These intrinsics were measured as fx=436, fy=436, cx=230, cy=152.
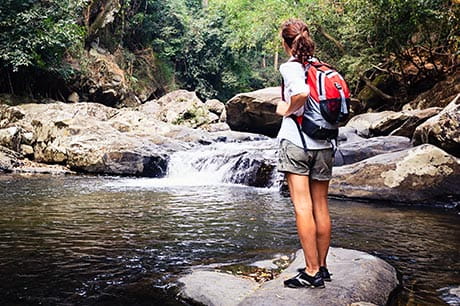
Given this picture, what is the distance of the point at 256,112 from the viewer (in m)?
16.5

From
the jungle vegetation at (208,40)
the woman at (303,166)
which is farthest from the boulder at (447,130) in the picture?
the woman at (303,166)

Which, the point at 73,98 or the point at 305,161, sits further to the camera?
the point at 73,98

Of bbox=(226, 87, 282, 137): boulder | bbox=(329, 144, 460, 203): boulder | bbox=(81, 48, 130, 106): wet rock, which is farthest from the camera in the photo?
bbox=(81, 48, 130, 106): wet rock

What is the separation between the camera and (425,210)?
6633 mm

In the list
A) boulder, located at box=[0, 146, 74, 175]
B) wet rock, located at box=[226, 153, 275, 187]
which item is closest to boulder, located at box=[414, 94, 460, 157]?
wet rock, located at box=[226, 153, 275, 187]

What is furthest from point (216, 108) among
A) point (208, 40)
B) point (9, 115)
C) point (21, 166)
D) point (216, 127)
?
point (21, 166)

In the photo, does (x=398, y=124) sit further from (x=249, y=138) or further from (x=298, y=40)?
(x=298, y=40)

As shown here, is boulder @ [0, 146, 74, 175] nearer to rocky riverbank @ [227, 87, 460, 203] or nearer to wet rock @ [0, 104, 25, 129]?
wet rock @ [0, 104, 25, 129]

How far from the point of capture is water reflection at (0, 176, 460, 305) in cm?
318

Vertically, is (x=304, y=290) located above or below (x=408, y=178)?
above

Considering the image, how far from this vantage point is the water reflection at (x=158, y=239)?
3176 millimetres

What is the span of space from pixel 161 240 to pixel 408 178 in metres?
4.55

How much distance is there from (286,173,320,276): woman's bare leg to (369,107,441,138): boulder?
926 centimetres

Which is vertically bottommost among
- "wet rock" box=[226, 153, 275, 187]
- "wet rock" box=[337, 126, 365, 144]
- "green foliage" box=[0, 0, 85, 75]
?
"wet rock" box=[226, 153, 275, 187]
